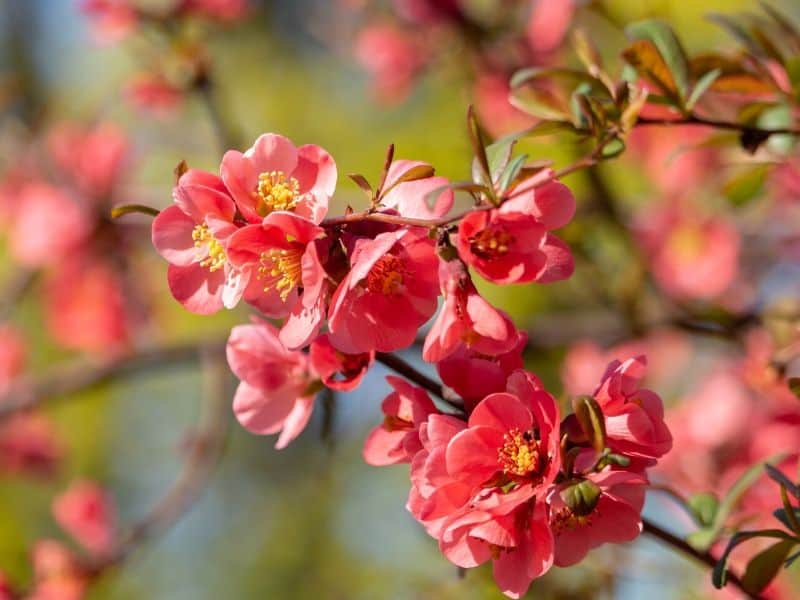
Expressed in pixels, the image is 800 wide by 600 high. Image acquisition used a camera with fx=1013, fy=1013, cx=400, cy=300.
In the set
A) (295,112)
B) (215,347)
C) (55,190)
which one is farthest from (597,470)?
(295,112)

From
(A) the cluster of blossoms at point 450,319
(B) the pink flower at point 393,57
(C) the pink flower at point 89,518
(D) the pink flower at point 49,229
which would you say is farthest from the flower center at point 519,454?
(D) the pink flower at point 49,229

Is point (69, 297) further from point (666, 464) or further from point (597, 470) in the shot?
point (597, 470)

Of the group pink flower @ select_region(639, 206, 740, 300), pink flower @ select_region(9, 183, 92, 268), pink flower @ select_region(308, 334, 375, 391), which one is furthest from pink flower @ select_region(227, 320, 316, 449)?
pink flower @ select_region(9, 183, 92, 268)

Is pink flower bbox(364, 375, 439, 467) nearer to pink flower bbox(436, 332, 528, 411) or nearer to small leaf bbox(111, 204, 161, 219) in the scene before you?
pink flower bbox(436, 332, 528, 411)

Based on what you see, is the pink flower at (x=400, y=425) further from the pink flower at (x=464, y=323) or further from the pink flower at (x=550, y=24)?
the pink flower at (x=550, y=24)

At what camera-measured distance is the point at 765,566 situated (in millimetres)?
560

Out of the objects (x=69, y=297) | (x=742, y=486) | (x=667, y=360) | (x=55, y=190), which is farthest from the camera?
(x=69, y=297)

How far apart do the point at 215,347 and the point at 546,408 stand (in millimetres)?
965

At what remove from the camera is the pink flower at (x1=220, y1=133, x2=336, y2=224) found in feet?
1.69

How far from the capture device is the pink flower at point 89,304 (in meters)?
1.78

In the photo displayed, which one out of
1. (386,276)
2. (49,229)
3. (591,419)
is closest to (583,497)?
(591,419)

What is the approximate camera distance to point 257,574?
3568mm

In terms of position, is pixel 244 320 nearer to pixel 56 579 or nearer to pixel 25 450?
pixel 56 579

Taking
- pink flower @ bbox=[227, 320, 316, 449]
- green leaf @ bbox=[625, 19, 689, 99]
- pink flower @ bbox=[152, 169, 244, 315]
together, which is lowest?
pink flower @ bbox=[227, 320, 316, 449]
